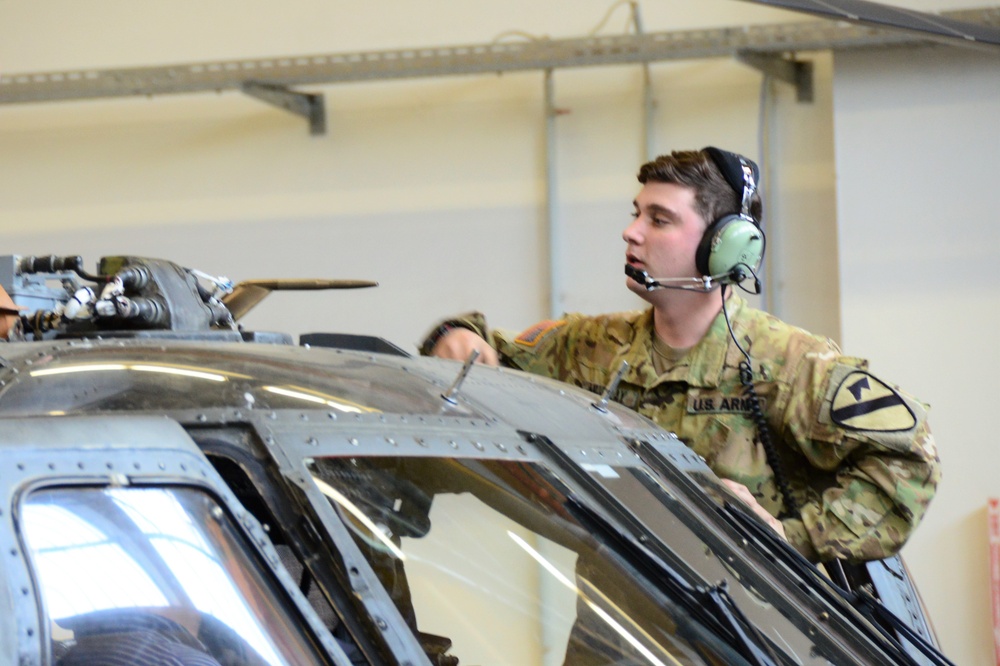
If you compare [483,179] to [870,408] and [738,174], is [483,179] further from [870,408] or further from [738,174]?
[870,408]

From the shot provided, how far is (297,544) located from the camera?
1247 millimetres

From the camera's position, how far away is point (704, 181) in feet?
8.28

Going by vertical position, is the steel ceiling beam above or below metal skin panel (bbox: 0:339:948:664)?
above

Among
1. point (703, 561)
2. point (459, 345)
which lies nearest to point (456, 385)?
point (703, 561)

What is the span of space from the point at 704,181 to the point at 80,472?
170 centimetres

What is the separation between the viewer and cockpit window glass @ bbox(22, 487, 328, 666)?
1091mm

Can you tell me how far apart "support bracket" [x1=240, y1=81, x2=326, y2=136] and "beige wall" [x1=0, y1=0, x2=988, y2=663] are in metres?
0.06

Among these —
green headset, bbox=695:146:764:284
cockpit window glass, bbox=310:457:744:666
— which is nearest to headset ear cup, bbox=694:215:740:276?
green headset, bbox=695:146:764:284

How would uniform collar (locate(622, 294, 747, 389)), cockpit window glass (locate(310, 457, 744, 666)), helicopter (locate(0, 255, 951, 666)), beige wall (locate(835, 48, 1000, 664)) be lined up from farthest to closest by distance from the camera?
beige wall (locate(835, 48, 1000, 664)) < uniform collar (locate(622, 294, 747, 389)) < cockpit window glass (locate(310, 457, 744, 666)) < helicopter (locate(0, 255, 951, 666))

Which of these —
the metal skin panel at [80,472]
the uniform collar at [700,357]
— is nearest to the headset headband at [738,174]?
the uniform collar at [700,357]

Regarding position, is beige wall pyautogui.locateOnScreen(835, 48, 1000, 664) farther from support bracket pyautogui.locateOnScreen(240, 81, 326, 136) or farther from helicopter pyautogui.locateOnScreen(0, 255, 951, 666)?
helicopter pyautogui.locateOnScreen(0, 255, 951, 666)

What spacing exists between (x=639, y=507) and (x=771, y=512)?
86cm

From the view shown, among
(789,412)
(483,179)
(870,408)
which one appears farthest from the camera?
(483,179)

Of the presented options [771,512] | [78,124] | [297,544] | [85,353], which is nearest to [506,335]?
[771,512]
